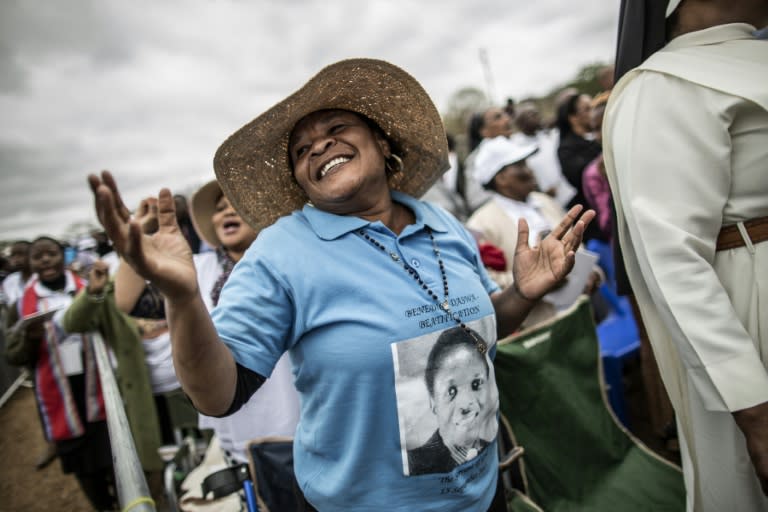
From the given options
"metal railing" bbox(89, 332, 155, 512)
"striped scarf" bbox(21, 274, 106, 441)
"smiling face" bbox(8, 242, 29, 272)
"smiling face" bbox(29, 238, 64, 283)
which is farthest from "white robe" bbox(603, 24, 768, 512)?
"smiling face" bbox(8, 242, 29, 272)

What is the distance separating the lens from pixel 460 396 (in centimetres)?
119

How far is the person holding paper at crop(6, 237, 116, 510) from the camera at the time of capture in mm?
3189

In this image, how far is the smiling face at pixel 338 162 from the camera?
137cm

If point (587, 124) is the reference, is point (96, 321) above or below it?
below

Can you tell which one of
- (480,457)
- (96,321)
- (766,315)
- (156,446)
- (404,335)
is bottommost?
(156,446)

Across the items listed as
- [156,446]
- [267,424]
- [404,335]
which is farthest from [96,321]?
[404,335]

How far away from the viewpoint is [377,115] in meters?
1.69

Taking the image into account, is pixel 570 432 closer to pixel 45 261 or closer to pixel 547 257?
pixel 547 257

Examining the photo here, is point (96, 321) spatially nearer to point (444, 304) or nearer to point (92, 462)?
point (92, 462)

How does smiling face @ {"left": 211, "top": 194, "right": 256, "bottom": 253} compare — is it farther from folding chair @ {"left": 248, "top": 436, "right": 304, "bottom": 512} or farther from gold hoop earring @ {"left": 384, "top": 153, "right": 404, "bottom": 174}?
folding chair @ {"left": 248, "top": 436, "right": 304, "bottom": 512}

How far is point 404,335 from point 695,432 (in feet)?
3.28

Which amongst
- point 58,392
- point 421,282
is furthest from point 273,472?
point 58,392

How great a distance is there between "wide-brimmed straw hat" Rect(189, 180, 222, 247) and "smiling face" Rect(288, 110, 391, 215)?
1.08 meters

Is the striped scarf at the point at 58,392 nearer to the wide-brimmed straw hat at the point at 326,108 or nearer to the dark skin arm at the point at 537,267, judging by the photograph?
the wide-brimmed straw hat at the point at 326,108
